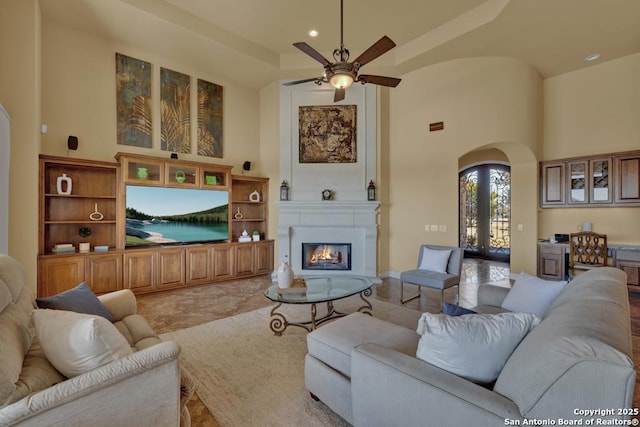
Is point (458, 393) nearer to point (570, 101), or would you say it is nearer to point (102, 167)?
point (102, 167)

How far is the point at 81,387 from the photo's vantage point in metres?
1.19

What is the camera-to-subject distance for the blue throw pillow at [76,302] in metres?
1.86

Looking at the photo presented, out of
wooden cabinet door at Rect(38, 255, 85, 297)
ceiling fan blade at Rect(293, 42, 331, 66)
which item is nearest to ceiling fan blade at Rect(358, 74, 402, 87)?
ceiling fan blade at Rect(293, 42, 331, 66)

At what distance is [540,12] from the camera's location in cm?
392

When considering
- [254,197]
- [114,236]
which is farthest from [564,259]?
[114,236]

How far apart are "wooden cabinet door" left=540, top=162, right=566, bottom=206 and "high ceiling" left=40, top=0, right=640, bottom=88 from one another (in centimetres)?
174

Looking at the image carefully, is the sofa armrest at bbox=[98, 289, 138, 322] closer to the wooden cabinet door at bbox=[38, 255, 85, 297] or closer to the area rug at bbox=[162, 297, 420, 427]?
the area rug at bbox=[162, 297, 420, 427]

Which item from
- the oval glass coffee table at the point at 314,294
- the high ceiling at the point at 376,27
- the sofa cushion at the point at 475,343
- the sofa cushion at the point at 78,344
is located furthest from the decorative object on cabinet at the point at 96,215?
the sofa cushion at the point at 475,343

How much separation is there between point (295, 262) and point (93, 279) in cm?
319

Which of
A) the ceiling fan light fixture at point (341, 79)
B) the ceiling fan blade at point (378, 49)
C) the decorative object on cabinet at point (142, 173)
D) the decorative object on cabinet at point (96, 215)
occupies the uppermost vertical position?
the ceiling fan blade at point (378, 49)

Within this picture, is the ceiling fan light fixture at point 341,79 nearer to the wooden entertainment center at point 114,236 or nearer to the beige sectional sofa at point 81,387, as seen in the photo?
the beige sectional sofa at point 81,387

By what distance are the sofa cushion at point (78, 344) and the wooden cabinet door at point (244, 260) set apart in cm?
430

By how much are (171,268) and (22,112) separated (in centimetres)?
276

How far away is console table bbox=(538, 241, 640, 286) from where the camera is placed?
14.6ft
